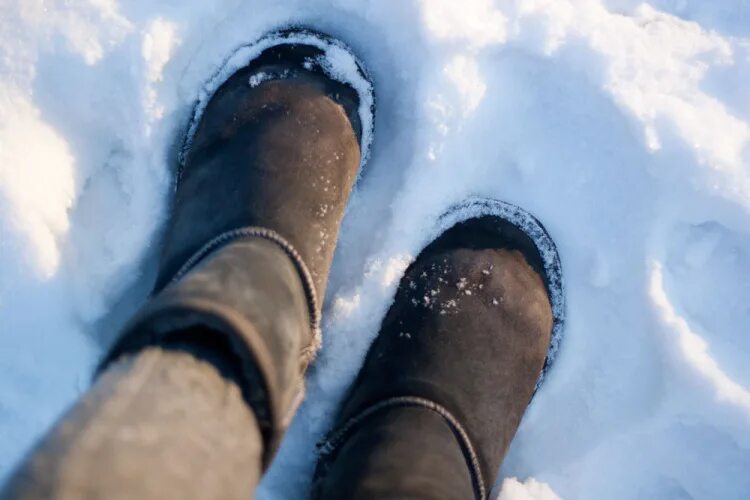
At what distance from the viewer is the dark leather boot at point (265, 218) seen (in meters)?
0.79

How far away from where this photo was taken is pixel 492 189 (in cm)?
138

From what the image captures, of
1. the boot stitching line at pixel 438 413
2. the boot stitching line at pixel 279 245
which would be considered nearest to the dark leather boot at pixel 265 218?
the boot stitching line at pixel 279 245

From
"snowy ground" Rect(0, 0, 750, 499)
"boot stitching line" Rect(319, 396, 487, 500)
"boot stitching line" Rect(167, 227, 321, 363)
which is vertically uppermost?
"snowy ground" Rect(0, 0, 750, 499)

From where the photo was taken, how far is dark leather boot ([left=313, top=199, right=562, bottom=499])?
3.44ft

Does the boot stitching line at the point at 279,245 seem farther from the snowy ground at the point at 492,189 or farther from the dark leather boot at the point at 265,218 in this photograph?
the snowy ground at the point at 492,189

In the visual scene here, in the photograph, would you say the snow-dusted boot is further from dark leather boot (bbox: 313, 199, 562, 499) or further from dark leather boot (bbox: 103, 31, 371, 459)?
dark leather boot (bbox: 313, 199, 562, 499)

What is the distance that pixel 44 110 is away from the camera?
1279mm

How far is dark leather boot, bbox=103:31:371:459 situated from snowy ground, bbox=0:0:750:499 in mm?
83

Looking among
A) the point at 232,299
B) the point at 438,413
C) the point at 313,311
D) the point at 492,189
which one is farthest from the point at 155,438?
the point at 492,189

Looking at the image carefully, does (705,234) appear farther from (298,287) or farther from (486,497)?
(298,287)

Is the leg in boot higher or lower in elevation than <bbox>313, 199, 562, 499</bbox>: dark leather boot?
lower

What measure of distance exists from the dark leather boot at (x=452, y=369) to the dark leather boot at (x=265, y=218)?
15cm

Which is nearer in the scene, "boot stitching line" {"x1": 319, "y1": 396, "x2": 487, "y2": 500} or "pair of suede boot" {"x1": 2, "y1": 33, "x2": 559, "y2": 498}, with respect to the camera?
"pair of suede boot" {"x1": 2, "y1": 33, "x2": 559, "y2": 498}

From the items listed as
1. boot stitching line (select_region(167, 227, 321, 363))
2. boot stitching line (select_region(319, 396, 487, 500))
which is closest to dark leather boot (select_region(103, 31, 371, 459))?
boot stitching line (select_region(167, 227, 321, 363))
